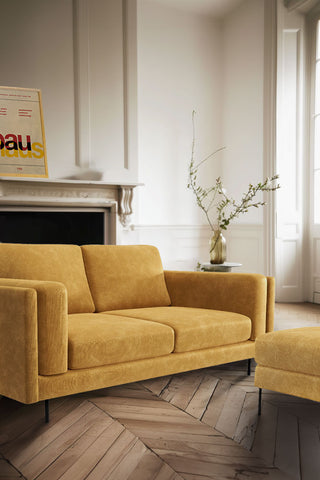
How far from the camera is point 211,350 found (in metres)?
2.63

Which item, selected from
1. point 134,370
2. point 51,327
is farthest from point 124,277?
point 51,327

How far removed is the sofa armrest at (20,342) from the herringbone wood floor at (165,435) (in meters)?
0.15

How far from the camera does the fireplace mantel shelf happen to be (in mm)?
4809

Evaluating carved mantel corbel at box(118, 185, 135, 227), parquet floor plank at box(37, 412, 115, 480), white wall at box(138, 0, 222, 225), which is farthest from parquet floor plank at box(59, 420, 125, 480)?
white wall at box(138, 0, 222, 225)

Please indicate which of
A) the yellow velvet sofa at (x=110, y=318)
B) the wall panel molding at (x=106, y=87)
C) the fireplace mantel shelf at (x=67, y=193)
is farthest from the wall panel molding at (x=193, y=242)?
the yellow velvet sofa at (x=110, y=318)

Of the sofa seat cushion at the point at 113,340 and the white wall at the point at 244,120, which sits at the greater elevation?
the white wall at the point at 244,120

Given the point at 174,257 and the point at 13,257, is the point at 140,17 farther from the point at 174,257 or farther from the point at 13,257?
the point at 13,257

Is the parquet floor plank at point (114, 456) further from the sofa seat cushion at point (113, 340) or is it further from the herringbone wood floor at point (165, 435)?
the sofa seat cushion at point (113, 340)

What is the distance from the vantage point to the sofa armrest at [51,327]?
2.06 metres

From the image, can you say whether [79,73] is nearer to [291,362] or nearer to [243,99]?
[243,99]

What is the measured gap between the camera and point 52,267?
270 cm

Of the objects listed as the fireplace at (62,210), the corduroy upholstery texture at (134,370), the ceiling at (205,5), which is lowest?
the corduroy upholstery texture at (134,370)

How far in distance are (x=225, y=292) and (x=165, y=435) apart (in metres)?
1.11

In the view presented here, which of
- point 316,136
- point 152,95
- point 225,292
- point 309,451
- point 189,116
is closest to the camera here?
point 309,451
